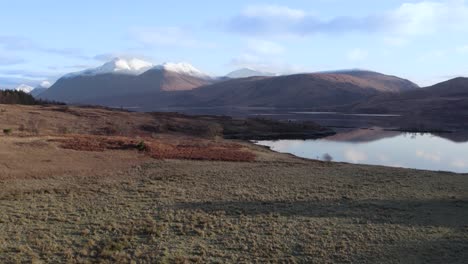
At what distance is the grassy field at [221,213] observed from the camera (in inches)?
508

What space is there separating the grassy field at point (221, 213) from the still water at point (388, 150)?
15092 millimetres

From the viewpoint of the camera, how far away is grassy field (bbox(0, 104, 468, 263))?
1291 centimetres

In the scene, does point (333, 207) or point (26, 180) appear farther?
point (26, 180)

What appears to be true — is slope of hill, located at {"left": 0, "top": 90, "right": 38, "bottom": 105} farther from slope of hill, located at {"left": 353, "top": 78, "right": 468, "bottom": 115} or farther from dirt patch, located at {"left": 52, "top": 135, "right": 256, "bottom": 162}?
slope of hill, located at {"left": 353, "top": 78, "right": 468, "bottom": 115}

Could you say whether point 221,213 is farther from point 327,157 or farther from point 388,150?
point 388,150

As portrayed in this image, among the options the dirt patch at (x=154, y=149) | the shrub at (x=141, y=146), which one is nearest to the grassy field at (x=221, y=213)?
the dirt patch at (x=154, y=149)

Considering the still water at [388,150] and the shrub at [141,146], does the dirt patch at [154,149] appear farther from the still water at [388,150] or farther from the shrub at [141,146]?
the still water at [388,150]

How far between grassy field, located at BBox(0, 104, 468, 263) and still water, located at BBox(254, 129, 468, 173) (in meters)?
15.1

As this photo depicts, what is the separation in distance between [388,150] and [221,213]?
1606 inches

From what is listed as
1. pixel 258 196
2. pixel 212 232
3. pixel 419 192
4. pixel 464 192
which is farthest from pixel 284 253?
pixel 464 192

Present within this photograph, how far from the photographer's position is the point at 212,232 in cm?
1469

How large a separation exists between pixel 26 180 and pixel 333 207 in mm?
14124

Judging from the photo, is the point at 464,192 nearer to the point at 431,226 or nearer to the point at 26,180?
the point at 431,226

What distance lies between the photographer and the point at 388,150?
177 ft
